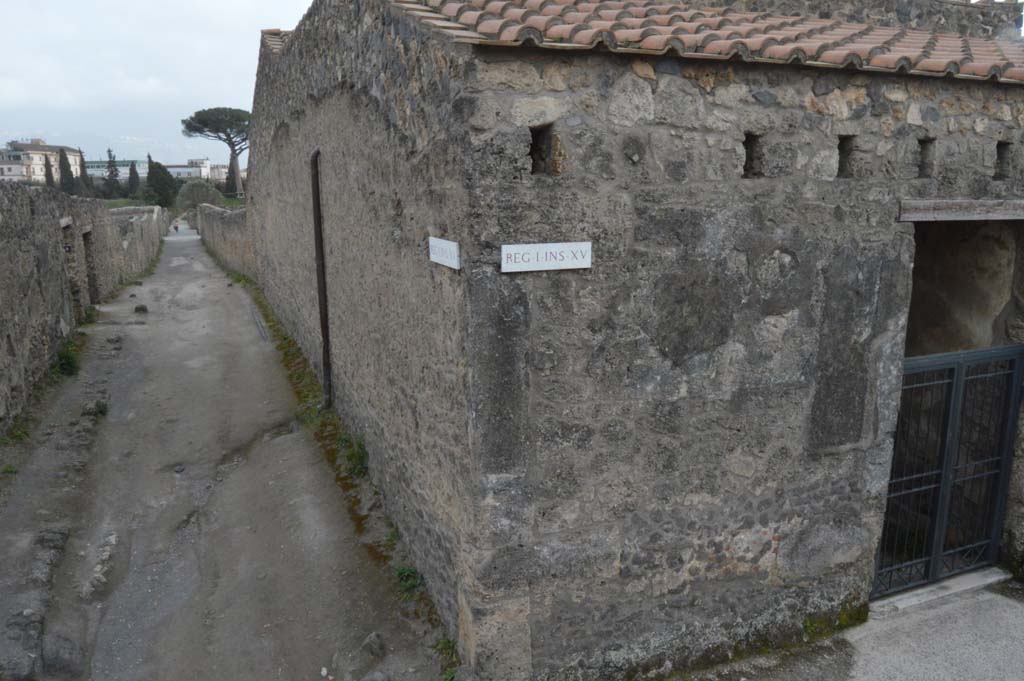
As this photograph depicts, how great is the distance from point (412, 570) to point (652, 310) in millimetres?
2644

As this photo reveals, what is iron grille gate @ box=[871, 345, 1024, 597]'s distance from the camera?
549cm

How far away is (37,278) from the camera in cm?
1011

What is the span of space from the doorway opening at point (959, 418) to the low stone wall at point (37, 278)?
8.57 m

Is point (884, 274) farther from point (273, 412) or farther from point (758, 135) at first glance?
point (273, 412)

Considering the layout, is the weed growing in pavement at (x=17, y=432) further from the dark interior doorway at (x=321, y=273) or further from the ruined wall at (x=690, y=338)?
the ruined wall at (x=690, y=338)

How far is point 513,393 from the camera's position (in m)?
3.93

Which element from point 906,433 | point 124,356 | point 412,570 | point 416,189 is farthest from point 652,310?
point 124,356

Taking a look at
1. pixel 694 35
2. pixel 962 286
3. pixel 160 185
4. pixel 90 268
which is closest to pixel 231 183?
pixel 160 185

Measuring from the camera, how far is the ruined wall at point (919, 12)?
666 cm

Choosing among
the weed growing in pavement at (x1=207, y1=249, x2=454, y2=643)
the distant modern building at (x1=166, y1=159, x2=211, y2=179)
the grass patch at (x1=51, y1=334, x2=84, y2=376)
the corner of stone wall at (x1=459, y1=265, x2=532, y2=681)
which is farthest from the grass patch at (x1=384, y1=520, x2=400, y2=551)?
the distant modern building at (x1=166, y1=159, x2=211, y2=179)

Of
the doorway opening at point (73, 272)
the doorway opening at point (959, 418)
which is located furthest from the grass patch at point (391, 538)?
the doorway opening at point (73, 272)

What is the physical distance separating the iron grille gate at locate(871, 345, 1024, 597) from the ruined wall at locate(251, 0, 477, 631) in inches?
129

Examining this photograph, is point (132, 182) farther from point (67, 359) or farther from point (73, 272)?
point (67, 359)

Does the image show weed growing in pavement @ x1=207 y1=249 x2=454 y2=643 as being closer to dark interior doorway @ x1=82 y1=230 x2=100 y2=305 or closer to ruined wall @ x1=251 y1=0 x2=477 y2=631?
ruined wall @ x1=251 y1=0 x2=477 y2=631
